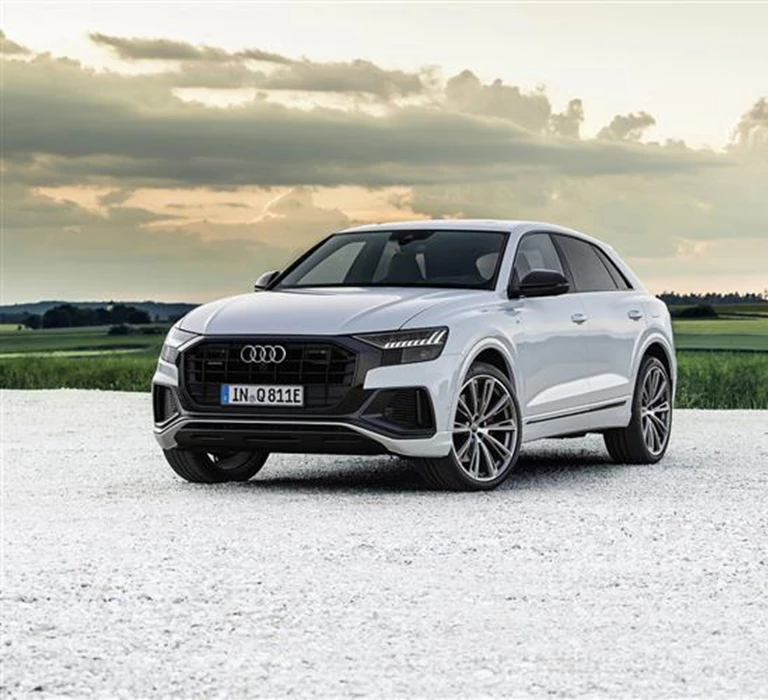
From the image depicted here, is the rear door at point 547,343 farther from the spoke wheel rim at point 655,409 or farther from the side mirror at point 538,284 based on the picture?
the spoke wheel rim at point 655,409

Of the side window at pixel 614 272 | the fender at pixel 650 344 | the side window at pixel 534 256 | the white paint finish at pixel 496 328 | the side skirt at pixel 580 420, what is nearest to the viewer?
the white paint finish at pixel 496 328

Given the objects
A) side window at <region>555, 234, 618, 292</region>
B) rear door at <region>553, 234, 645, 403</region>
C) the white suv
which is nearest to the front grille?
the white suv

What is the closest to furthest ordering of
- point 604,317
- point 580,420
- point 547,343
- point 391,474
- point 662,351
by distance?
point 547,343
point 580,420
point 391,474
point 604,317
point 662,351

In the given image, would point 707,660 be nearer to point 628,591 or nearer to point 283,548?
point 628,591

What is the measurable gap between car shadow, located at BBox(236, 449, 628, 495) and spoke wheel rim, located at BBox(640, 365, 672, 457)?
39 centimetres

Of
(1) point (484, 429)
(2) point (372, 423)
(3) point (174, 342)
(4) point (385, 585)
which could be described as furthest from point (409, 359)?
(4) point (385, 585)

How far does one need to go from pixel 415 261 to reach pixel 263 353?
5.72 ft

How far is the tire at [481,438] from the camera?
11695 millimetres

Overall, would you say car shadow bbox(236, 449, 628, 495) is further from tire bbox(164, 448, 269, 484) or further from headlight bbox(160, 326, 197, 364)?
headlight bbox(160, 326, 197, 364)

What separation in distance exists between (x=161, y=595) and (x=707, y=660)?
2.61 meters

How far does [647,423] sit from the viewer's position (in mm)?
14445

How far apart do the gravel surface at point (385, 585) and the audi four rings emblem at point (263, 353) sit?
3.13ft

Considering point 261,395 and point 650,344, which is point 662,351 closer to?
point 650,344

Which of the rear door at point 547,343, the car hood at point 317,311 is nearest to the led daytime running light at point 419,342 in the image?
the car hood at point 317,311
